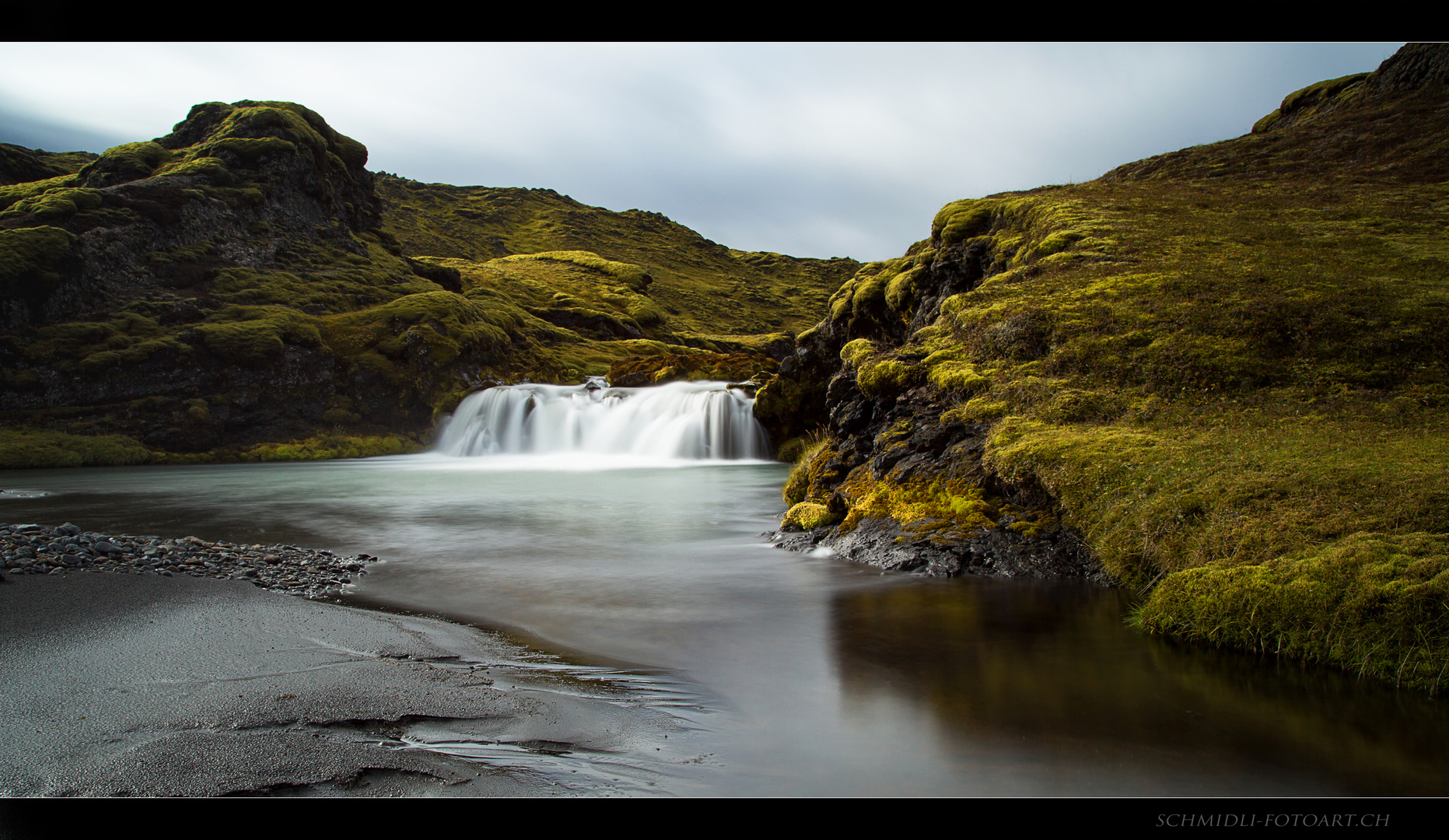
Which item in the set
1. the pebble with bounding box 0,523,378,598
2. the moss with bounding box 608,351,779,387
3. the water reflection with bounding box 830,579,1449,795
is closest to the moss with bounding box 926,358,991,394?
the water reflection with bounding box 830,579,1449,795

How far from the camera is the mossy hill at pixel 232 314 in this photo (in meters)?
40.3

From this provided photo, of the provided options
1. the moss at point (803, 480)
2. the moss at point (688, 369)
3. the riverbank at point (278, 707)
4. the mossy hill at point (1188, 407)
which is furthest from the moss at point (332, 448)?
the riverbank at point (278, 707)

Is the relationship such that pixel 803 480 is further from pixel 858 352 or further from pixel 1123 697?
pixel 1123 697

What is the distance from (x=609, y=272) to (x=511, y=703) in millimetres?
125853

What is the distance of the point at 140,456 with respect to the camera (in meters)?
Result: 38.2

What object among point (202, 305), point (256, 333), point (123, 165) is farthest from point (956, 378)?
point (123, 165)

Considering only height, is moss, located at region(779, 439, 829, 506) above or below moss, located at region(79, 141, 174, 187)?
below

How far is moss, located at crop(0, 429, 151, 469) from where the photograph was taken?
113 feet

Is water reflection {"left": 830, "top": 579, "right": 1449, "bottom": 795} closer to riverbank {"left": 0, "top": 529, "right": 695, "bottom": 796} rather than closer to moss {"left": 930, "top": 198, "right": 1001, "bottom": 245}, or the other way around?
riverbank {"left": 0, "top": 529, "right": 695, "bottom": 796}

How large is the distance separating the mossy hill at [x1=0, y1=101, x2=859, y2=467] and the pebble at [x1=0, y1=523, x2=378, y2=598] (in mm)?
33136

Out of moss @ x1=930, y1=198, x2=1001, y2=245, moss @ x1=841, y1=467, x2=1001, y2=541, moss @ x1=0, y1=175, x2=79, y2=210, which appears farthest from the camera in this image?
moss @ x1=0, y1=175, x2=79, y2=210

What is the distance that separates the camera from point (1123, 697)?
5.88 m

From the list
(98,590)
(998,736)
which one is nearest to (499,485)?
(98,590)
